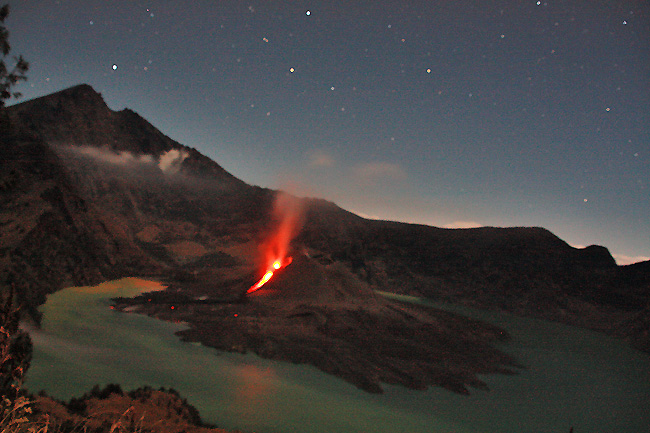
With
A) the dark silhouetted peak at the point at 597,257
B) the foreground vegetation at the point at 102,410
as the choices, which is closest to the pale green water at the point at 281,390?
the foreground vegetation at the point at 102,410

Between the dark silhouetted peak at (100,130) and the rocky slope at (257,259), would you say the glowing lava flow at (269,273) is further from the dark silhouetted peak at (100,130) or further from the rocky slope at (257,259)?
the dark silhouetted peak at (100,130)

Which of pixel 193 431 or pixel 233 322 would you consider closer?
pixel 193 431

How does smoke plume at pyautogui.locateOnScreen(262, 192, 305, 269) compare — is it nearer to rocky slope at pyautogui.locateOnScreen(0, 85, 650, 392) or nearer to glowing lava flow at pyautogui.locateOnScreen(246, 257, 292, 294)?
rocky slope at pyautogui.locateOnScreen(0, 85, 650, 392)

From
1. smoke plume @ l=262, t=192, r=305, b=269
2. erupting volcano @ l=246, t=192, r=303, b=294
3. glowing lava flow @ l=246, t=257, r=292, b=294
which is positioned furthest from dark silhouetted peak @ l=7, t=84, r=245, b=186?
glowing lava flow @ l=246, t=257, r=292, b=294

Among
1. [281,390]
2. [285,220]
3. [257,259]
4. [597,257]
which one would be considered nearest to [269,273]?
[281,390]

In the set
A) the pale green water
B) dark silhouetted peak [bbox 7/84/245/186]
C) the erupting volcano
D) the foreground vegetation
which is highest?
dark silhouetted peak [bbox 7/84/245/186]

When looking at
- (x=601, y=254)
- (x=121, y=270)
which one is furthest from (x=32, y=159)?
(x=601, y=254)

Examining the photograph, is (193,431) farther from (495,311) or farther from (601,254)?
(601,254)
